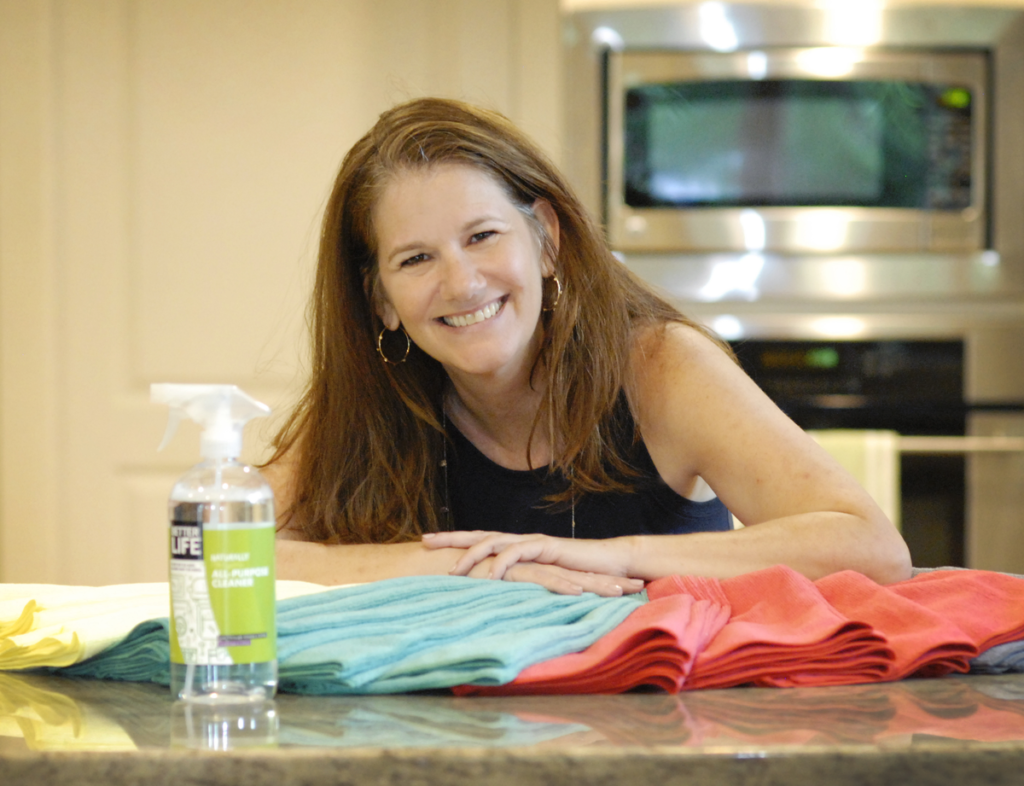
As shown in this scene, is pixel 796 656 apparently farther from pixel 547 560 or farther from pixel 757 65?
pixel 757 65

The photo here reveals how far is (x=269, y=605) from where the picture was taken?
1.95 ft

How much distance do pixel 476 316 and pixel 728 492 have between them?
347 mm

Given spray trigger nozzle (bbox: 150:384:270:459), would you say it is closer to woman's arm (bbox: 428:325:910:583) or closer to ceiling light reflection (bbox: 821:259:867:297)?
woman's arm (bbox: 428:325:910:583)

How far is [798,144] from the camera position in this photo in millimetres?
2295

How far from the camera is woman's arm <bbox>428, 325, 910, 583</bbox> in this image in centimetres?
98

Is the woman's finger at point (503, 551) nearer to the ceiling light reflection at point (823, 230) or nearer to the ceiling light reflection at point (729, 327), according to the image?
the ceiling light reflection at point (729, 327)

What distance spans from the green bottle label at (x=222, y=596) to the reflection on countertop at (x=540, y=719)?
1.3 inches

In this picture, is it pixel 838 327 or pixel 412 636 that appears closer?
pixel 412 636

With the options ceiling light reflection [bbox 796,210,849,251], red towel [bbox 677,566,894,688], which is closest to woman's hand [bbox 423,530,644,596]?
red towel [bbox 677,566,894,688]

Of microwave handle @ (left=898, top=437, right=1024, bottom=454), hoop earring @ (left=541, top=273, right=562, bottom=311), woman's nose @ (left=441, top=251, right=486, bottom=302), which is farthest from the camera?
microwave handle @ (left=898, top=437, right=1024, bottom=454)

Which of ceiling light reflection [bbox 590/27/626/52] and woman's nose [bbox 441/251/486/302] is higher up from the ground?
ceiling light reflection [bbox 590/27/626/52]

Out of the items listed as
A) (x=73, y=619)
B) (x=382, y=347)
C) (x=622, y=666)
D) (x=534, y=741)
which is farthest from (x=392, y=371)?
(x=534, y=741)

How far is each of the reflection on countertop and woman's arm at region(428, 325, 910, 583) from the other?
0.32 metres

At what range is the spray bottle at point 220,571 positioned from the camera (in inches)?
22.9
